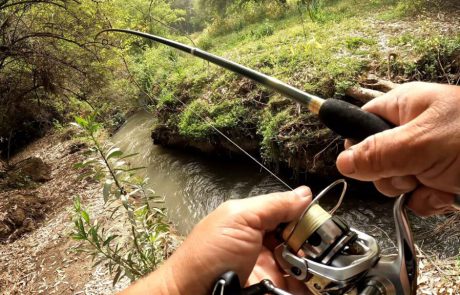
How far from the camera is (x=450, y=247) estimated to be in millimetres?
3523

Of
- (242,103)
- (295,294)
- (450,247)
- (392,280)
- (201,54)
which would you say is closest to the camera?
(392,280)

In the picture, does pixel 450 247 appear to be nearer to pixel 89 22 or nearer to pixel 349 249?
pixel 349 249

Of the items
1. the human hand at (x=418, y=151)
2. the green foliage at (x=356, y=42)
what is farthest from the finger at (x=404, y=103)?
the green foliage at (x=356, y=42)

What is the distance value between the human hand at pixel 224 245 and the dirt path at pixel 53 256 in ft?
6.73

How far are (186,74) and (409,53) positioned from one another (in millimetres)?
6071

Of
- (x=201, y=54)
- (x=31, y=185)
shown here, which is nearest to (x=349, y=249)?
(x=201, y=54)

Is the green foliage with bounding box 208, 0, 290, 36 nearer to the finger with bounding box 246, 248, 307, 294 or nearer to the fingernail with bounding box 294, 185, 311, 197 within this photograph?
the fingernail with bounding box 294, 185, 311, 197

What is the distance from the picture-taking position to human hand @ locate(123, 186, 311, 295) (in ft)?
4.14

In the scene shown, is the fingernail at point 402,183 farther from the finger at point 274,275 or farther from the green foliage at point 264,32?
the green foliage at point 264,32

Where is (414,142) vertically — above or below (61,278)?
above

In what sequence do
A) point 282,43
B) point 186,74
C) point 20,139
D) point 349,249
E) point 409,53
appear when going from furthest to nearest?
point 20,139, point 186,74, point 282,43, point 409,53, point 349,249

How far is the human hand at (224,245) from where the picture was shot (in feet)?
4.14

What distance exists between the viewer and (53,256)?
490cm

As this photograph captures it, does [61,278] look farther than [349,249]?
Yes
